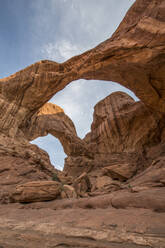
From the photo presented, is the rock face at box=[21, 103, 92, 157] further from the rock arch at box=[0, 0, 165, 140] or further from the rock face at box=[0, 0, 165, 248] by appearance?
the rock arch at box=[0, 0, 165, 140]

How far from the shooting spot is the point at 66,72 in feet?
35.6

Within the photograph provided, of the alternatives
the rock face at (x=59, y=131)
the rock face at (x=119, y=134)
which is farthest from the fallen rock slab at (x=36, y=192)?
the rock face at (x=59, y=131)

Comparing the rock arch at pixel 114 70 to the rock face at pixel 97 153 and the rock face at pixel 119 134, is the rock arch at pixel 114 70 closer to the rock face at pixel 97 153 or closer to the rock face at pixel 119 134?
the rock face at pixel 97 153

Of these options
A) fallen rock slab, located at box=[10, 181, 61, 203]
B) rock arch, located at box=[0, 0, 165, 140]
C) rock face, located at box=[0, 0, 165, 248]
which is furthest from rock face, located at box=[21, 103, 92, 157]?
fallen rock slab, located at box=[10, 181, 61, 203]

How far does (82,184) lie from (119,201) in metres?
4.38

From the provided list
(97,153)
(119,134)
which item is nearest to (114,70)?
(119,134)

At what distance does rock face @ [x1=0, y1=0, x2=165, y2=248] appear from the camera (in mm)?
2189

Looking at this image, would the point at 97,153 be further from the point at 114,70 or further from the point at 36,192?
the point at 36,192

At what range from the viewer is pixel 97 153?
18.9 metres

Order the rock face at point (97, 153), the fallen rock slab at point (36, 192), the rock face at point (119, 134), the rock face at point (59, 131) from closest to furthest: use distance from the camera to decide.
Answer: the rock face at point (97, 153) < the fallen rock slab at point (36, 192) < the rock face at point (119, 134) < the rock face at point (59, 131)

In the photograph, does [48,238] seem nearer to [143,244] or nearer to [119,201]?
[143,244]

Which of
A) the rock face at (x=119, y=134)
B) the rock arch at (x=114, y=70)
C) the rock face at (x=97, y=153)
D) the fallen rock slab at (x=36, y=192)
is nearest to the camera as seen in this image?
the rock face at (x=97, y=153)

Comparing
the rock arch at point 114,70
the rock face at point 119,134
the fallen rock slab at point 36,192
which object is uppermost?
the rock arch at point 114,70

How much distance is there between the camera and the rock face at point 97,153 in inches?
86.2
